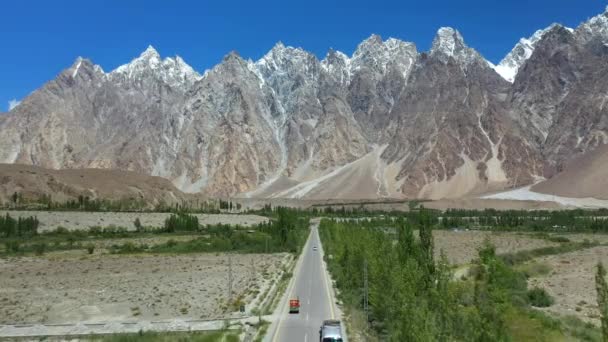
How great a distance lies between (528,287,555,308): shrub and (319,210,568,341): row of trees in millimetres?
438

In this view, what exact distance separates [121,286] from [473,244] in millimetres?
63981

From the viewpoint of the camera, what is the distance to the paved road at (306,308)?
119 feet

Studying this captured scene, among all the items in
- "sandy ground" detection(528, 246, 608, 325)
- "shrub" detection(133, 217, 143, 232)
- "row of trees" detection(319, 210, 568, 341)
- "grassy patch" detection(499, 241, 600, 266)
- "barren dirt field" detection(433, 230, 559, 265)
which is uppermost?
"shrub" detection(133, 217, 143, 232)

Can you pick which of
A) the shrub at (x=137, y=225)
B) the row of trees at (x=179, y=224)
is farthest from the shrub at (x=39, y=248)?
the row of trees at (x=179, y=224)

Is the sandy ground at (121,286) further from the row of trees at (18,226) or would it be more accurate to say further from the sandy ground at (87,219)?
the sandy ground at (87,219)

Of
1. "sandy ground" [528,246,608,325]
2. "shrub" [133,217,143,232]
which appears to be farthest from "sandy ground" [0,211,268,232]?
"sandy ground" [528,246,608,325]

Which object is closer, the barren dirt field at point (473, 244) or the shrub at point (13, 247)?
the barren dirt field at point (473, 244)

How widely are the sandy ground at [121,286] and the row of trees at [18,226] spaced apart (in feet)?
100

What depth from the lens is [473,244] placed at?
106 meters

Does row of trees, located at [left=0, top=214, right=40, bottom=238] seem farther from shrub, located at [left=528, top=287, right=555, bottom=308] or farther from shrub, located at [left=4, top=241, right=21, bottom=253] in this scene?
shrub, located at [left=528, top=287, right=555, bottom=308]

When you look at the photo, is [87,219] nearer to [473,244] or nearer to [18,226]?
[18,226]

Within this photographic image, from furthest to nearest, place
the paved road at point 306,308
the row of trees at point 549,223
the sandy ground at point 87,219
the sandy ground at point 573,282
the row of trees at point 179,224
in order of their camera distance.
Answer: the row of trees at point 549,223, the row of trees at point 179,224, the sandy ground at point 87,219, the sandy ground at point 573,282, the paved road at point 306,308

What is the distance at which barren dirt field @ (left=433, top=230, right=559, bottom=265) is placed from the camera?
293 feet

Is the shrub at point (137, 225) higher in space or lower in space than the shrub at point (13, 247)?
higher
